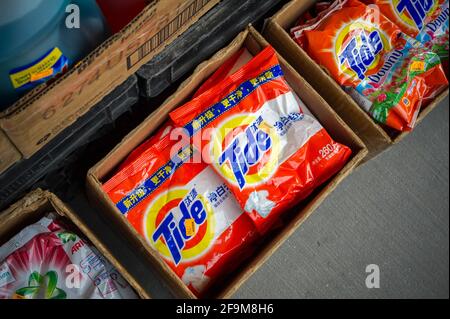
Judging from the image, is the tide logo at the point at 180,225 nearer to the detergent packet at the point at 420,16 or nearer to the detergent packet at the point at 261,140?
the detergent packet at the point at 261,140

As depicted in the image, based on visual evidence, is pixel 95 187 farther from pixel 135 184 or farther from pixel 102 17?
pixel 102 17

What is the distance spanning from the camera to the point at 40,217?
995mm

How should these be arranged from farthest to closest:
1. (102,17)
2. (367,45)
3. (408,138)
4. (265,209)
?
(408,138), (367,45), (265,209), (102,17)

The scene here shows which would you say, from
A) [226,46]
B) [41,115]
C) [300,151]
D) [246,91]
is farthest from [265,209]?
[41,115]

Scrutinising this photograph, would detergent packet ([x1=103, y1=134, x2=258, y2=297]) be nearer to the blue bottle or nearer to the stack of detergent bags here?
the stack of detergent bags

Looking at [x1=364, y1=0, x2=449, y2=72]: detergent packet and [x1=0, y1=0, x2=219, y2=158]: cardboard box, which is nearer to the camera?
[x1=0, y1=0, x2=219, y2=158]: cardboard box

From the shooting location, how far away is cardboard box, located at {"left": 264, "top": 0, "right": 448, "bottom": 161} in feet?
3.50

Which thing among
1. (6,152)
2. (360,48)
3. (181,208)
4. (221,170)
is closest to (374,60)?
(360,48)

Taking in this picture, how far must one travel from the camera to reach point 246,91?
3.37 ft

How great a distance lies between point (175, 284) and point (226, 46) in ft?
Result: 1.69

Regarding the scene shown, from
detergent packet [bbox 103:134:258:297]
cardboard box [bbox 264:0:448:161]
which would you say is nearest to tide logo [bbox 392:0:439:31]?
cardboard box [bbox 264:0:448:161]

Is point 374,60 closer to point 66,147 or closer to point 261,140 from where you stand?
point 261,140

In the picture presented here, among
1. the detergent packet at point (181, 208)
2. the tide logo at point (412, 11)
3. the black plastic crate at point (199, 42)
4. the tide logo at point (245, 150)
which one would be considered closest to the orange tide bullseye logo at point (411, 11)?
the tide logo at point (412, 11)
